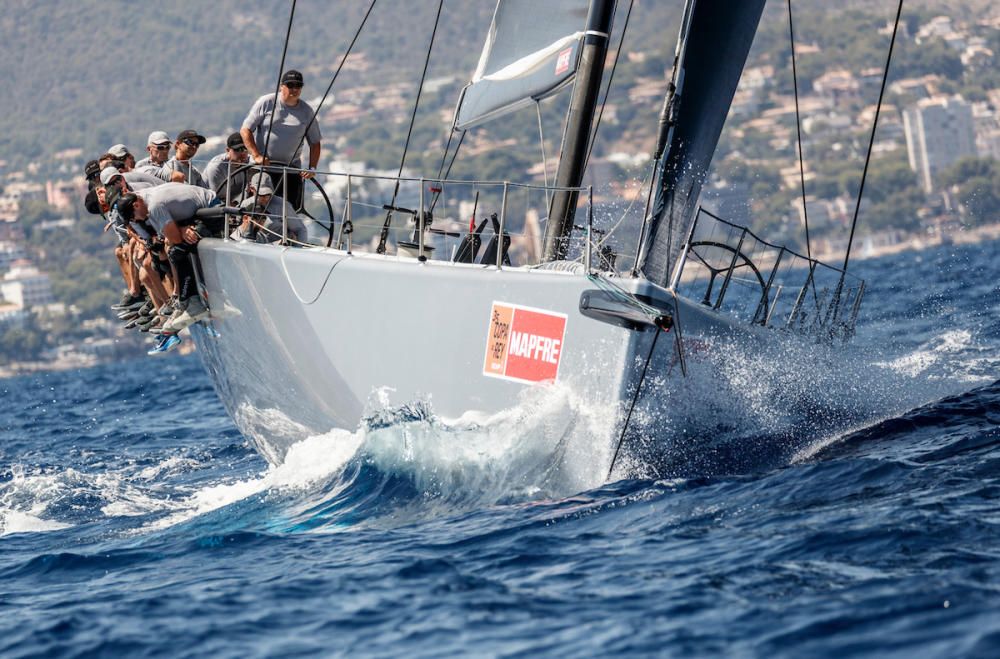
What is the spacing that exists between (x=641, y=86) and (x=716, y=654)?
323ft

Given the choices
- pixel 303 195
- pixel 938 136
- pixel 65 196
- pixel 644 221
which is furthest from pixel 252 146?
pixel 65 196

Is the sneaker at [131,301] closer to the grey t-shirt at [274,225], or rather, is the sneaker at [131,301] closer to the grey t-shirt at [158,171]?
the grey t-shirt at [158,171]

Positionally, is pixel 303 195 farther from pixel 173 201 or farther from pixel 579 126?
pixel 579 126

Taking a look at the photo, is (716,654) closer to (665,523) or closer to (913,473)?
(665,523)

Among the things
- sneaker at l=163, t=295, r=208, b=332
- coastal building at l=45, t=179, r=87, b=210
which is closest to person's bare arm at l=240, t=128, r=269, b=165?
sneaker at l=163, t=295, r=208, b=332

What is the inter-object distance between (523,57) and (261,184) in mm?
1534

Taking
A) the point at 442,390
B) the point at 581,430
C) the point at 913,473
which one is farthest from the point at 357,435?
the point at 913,473

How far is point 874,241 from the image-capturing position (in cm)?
6056

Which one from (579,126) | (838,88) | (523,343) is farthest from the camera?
(838,88)

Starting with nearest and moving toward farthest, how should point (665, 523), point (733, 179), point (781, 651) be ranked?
1. point (781, 651)
2. point (665, 523)
3. point (733, 179)

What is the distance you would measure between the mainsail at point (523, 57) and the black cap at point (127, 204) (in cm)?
167

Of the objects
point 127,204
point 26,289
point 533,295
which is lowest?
point 26,289

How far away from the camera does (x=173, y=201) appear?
23.4ft

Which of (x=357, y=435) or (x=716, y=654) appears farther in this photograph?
(x=357, y=435)
